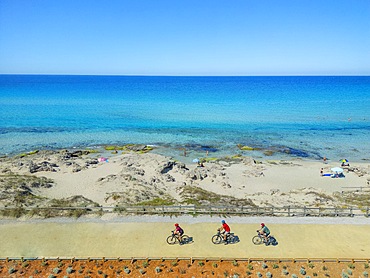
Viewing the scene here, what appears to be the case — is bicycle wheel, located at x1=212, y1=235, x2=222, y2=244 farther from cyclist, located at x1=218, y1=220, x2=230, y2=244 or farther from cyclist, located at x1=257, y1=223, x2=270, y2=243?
cyclist, located at x1=257, y1=223, x2=270, y2=243

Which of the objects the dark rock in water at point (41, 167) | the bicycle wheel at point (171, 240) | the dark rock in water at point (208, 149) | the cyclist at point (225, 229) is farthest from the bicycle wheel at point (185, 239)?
the dark rock in water at point (208, 149)

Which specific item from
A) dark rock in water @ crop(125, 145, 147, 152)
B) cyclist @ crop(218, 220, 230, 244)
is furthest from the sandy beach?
cyclist @ crop(218, 220, 230, 244)

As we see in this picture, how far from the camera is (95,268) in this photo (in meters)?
14.9

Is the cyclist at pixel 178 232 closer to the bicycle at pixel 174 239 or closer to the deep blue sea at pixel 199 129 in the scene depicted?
the bicycle at pixel 174 239

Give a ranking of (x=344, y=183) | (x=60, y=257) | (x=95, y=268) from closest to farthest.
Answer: (x=95, y=268) < (x=60, y=257) < (x=344, y=183)

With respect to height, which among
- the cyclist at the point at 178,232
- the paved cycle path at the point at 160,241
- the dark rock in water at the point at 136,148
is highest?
the cyclist at the point at 178,232

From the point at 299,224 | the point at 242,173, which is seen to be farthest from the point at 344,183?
the point at 299,224

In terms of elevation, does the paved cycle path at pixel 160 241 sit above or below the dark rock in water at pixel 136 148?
above

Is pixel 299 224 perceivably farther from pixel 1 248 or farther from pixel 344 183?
pixel 1 248

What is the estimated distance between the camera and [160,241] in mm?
17500

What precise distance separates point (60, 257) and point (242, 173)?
21.5 meters

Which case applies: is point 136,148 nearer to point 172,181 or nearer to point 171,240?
point 172,181

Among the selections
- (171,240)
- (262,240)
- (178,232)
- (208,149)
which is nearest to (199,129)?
(208,149)

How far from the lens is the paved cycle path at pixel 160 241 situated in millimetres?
16375
